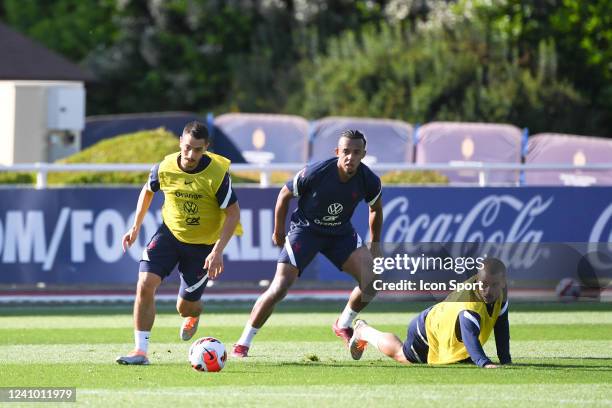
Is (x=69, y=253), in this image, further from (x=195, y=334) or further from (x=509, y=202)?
(x=509, y=202)

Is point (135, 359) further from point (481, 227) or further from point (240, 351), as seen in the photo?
point (481, 227)

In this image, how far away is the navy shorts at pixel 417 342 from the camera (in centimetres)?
1072

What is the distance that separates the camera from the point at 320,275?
16828 mm

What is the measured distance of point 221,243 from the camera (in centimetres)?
1071

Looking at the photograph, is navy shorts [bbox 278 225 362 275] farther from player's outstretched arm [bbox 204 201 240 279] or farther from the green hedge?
the green hedge

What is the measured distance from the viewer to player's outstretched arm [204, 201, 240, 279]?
10.6 meters

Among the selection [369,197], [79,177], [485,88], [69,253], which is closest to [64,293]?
[69,253]

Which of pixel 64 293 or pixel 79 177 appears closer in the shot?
pixel 64 293

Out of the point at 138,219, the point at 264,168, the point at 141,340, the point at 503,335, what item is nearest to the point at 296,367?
the point at 141,340

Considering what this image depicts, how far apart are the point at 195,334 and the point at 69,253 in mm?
3784

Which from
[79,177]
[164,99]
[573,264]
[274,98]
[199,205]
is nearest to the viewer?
[199,205]

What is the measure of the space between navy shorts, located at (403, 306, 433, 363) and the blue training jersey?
1060mm

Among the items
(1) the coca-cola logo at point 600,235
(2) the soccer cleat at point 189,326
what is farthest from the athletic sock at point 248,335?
(1) the coca-cola logo at point 600,235

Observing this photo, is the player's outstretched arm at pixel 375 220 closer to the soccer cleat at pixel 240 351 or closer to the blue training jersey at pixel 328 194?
the blue training jersey at pixel 328 194
